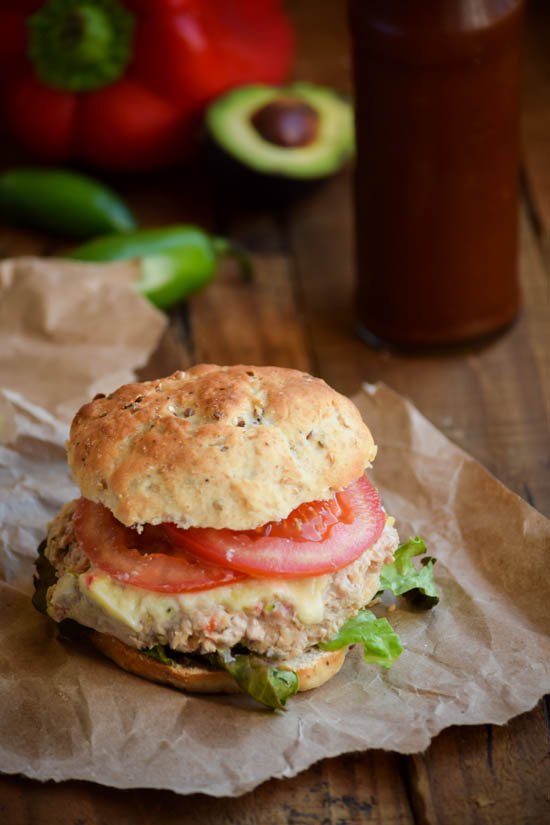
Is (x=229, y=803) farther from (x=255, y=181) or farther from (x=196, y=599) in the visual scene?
(x=255, y=181)

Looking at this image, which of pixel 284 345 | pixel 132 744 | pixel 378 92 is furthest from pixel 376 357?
pixel 132 744

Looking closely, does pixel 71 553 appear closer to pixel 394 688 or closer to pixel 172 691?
pixel 172 691

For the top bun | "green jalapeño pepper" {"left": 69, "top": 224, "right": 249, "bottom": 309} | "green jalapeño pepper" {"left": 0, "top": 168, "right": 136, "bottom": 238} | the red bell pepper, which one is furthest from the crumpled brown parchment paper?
the red bell pepper

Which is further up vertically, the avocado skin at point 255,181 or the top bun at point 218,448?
the top bun at point 218,448

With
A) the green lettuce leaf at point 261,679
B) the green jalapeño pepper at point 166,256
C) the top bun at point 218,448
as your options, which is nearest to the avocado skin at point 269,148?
the green jalapeño pepper at point 166,256

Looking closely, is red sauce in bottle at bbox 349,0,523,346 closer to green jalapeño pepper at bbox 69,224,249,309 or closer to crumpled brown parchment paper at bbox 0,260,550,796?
green jalapeño pepper at bbox 69,224,249,309

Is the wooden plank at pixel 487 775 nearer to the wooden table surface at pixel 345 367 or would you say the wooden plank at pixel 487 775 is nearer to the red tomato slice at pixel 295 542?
the wooden table surface at pixel 345 367
